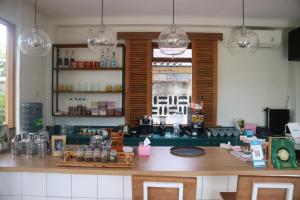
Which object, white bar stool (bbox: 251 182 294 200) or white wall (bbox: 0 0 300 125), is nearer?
white bar stool (bbox: 251 182 294 200)

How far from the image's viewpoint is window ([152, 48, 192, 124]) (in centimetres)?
448

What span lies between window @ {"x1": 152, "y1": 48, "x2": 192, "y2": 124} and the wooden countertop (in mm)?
2375

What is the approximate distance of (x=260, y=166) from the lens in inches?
73.8

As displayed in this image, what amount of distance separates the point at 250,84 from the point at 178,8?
1.84 meters

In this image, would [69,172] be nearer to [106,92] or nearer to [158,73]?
[106,92]

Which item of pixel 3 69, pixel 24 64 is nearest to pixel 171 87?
pixel 24 64

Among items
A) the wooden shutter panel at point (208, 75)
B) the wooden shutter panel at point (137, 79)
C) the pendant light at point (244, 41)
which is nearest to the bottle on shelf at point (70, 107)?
the wooden shutter panel at point (137, 79)

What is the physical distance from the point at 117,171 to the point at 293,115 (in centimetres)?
379

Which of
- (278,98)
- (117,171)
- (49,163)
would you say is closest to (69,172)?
(49,163)

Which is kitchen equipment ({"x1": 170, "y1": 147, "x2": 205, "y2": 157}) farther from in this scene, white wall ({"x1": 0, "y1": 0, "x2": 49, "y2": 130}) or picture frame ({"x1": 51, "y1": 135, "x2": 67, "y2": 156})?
white wall ({"x1": 0, "y1": 0, "x2": 49, "y2": 130})

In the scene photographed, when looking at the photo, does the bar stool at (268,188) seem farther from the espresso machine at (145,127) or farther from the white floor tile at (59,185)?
the espresso machine at (145,127)

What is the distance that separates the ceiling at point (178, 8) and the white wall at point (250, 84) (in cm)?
53

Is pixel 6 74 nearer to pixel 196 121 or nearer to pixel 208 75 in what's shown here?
pixel 196 121

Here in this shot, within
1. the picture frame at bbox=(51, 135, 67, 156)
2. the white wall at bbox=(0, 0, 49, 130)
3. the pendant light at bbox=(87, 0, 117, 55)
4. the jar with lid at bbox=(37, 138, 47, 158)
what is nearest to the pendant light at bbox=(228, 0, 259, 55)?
the pendant light at bbox=(87, 0, 117, 55)
